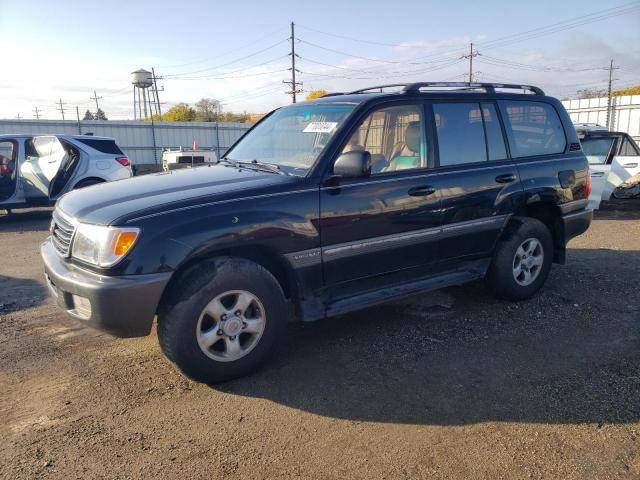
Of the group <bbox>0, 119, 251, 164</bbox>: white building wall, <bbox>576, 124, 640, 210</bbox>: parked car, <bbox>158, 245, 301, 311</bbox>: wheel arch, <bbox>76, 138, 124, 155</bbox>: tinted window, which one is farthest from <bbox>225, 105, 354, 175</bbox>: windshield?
<bbox>0, 119, 251, 164</bbox>: white building wall

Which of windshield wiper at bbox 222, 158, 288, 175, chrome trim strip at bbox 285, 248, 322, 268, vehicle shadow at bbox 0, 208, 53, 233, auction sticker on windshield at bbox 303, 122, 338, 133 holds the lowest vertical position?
vehicle shadow at bbox 0, 208, 53, 233

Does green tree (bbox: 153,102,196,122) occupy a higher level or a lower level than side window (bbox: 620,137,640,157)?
higher

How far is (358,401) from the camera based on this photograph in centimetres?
325

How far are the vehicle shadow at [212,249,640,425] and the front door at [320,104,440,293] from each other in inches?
24.0

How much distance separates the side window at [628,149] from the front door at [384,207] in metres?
8.45

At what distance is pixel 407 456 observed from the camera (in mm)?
2721

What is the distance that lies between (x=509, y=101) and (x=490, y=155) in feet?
2.25

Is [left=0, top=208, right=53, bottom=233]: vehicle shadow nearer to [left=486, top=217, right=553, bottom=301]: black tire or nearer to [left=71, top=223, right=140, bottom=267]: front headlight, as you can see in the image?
[left=71, top=223, right=140, bottom=267]: front headlight

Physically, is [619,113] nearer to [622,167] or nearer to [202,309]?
[622,167]

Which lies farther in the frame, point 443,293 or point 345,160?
point 443,293

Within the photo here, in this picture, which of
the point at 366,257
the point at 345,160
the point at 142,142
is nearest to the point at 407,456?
the point at 366,257

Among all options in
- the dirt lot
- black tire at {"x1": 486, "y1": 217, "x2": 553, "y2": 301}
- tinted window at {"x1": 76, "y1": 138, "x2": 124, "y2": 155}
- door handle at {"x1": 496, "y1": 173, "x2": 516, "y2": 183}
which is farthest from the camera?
tinted window at {"x1": 76, "y1": 138, "x2": 124, "y2": 155}

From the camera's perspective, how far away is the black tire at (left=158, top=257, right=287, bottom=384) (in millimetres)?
3182

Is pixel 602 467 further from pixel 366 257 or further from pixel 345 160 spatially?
pixel 345 160
